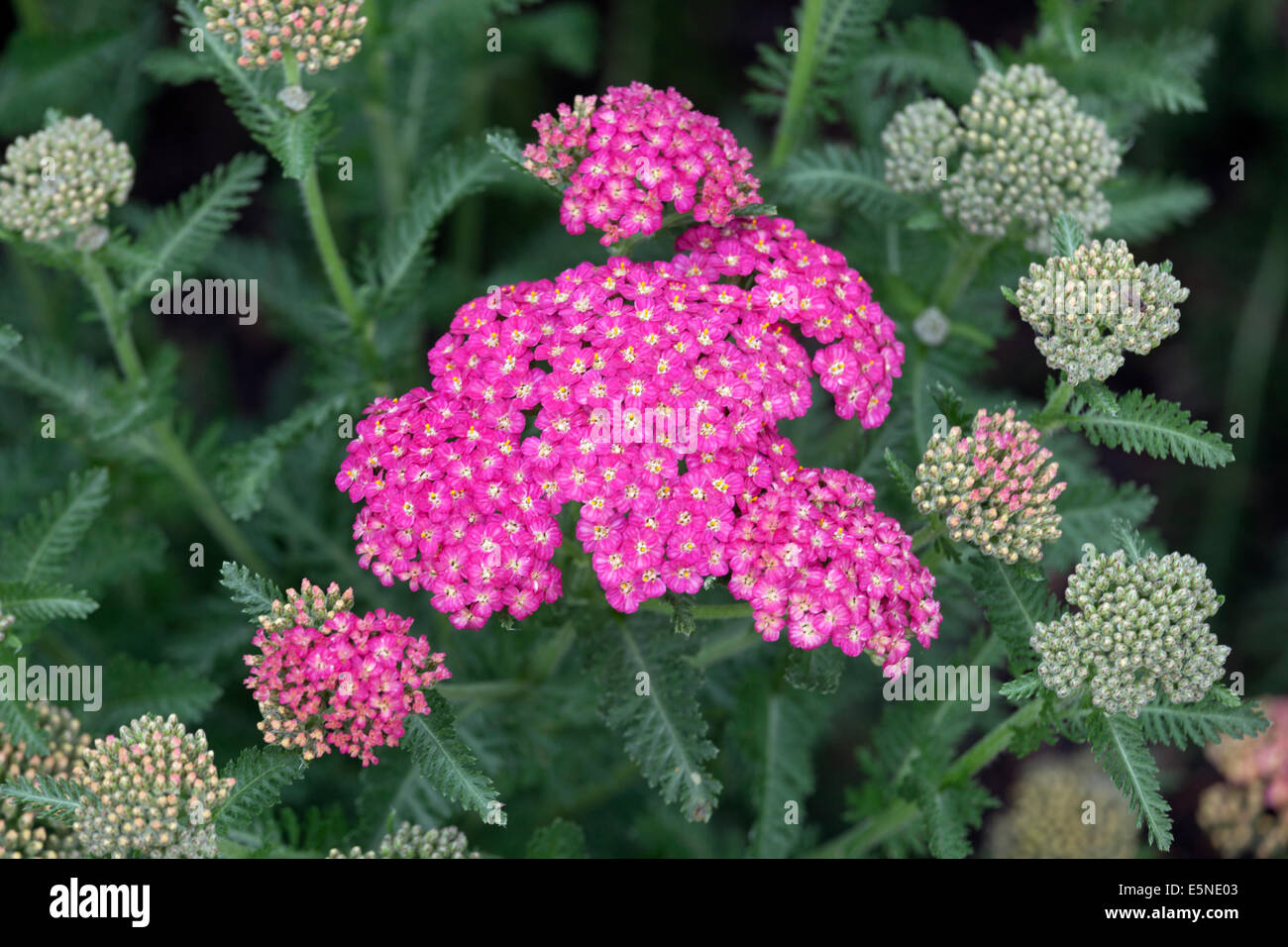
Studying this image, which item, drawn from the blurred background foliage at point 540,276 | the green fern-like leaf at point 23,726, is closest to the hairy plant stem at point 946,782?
the blurred background foliage at point 540,276

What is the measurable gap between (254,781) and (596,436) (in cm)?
137

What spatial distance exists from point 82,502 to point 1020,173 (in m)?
3.49

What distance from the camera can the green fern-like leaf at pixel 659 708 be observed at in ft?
A: 12.7

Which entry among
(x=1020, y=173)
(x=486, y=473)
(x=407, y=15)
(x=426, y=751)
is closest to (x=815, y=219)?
(x=1020, y=173)

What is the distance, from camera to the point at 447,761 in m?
3.64

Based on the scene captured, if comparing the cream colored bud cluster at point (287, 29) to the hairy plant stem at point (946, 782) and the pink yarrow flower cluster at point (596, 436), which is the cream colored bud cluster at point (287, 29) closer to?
the pink yarrow flower cluster at point (596, 436)

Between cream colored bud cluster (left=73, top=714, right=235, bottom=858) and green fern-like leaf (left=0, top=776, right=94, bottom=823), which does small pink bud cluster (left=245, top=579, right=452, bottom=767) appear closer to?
cream colored bud cluster (left=73, top=714, right=235, bottom=858)

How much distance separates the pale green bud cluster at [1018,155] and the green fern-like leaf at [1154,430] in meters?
1.01

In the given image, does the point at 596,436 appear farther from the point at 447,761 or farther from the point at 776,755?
the point at 776,755

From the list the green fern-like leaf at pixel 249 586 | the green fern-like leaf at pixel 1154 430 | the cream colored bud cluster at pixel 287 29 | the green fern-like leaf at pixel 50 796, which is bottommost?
the green fern-like leaf at pixel 50 796

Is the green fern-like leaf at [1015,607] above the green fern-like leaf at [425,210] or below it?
below

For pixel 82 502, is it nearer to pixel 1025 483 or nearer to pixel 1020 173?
pixel 1025 483

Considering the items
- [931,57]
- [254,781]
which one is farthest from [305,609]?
[931,57]
